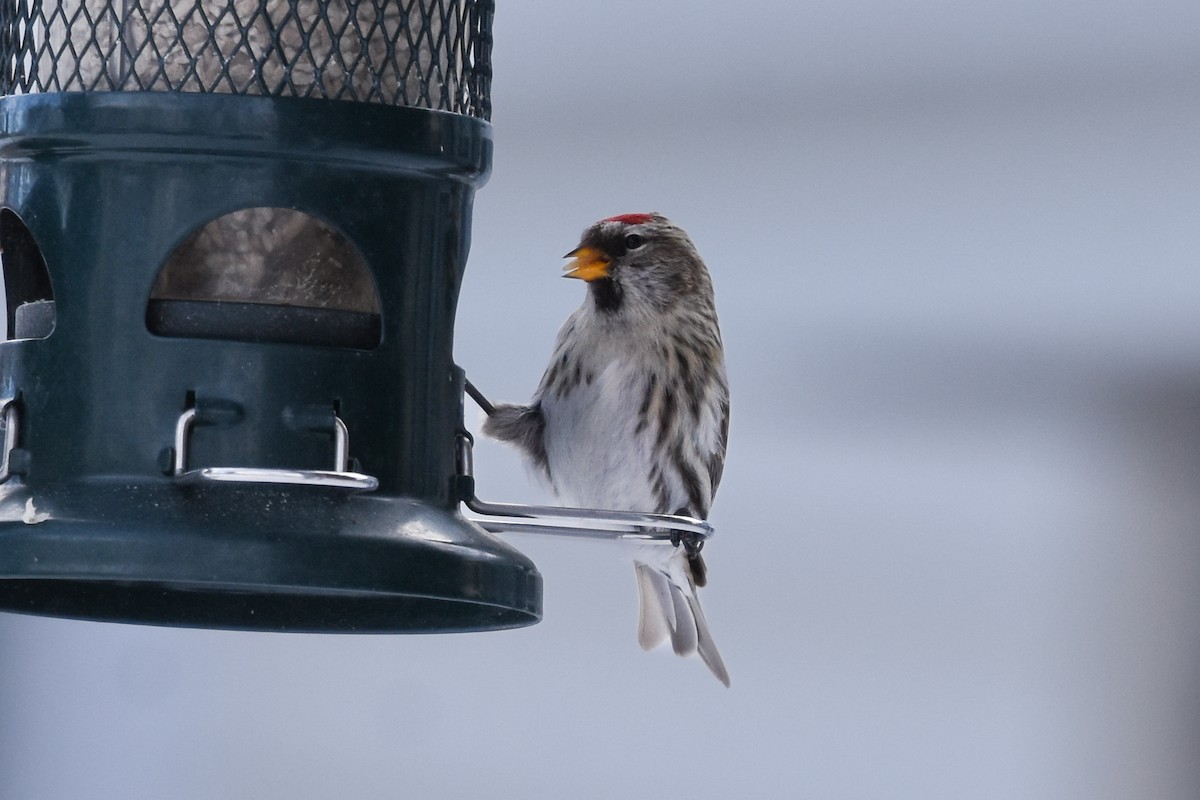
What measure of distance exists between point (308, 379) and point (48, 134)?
0.35 m

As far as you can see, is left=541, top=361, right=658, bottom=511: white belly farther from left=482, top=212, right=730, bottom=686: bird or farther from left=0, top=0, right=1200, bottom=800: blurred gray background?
left=0, top=0, right=1200, bottom=800: blurred gray background

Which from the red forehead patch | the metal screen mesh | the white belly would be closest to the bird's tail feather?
the white belly


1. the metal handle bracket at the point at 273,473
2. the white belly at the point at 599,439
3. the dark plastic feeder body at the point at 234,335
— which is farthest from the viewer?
the white belly at the point at 599,439

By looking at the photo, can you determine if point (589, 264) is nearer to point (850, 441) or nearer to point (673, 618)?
point (673, 618)

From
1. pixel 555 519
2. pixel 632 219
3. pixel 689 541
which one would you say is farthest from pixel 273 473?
pixel 632 219

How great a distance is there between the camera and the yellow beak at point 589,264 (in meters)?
3.28

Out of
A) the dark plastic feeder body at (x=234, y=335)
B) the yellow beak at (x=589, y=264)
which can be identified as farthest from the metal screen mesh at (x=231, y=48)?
the yellow beak at (x=589, y=264)

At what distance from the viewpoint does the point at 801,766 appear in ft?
15.2

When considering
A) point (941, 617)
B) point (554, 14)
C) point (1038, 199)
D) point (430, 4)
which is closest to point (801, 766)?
point (941, 617)

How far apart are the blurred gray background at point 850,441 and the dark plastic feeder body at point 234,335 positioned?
102 inches

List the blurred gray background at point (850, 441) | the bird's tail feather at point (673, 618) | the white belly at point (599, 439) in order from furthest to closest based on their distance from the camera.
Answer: the blurred gray background at point (850, 441), the bird's tail feather at point (673, 618), the white belly at point (599, 439)

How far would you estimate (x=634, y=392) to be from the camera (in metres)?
3.28

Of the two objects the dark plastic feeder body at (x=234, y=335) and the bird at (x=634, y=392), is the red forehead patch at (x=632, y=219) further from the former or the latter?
the dark plastic feeder body at (x=234, y=335)

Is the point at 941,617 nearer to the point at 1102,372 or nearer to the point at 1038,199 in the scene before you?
the point at 1102,372
